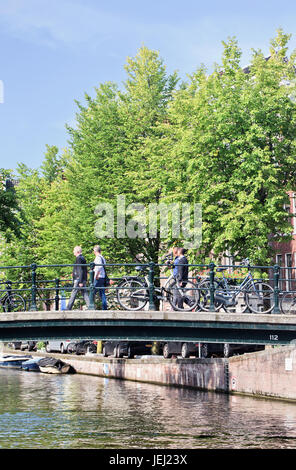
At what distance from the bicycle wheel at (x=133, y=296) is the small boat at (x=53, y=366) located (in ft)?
92.7

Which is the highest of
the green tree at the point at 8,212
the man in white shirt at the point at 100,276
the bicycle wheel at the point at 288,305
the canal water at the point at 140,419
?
the green tree at the point at 8,212

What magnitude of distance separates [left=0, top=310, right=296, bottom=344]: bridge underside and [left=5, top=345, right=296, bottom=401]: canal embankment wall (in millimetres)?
7463

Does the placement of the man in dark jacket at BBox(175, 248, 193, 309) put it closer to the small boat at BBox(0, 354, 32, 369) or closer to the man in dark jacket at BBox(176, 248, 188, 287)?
the man in dark jacket at BBox(176, 248, 188, 287)

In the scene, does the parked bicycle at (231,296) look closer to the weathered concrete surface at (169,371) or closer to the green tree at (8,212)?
the green tree at (8,212)

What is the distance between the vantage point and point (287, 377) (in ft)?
89.8

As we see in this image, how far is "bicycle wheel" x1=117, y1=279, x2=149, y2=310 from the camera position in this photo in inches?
778

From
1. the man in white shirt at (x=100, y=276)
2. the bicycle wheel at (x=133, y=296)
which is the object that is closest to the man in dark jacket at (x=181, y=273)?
the bicycle wheel at (x=133, y=296)

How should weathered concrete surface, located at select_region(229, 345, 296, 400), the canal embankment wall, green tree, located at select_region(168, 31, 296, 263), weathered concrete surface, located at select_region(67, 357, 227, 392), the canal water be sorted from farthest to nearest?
weathered concrete surface, located at select_region(67, 357, 227, 392) → green tree, located at select_region(168, 31, 296, 263) → the canal embankment wall → weathered concrete surface, located at select_region(229, 345, 296, 400) → the canal water

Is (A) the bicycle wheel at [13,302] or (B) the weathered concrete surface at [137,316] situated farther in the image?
(A) the bicycle wheel at [13,302]

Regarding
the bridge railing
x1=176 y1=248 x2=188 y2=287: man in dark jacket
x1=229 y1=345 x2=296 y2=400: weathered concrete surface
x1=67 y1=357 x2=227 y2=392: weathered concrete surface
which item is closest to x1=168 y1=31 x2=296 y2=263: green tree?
x1=229 y1=345 x2=296 y2=400: weathered concrete surface

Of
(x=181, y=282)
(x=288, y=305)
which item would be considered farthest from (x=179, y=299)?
(x=288, y=305)

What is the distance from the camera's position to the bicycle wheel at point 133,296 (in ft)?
64.8
